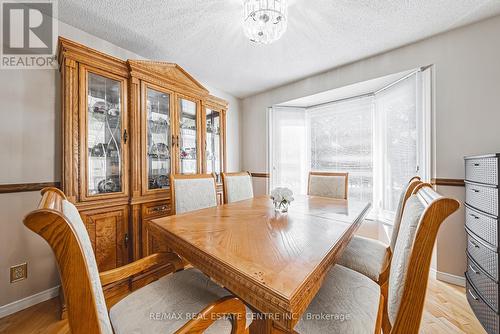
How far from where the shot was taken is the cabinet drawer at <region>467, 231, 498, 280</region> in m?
1.30

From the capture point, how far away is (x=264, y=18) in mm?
1335

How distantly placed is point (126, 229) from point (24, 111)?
119cm

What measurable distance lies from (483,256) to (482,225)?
0.71ft

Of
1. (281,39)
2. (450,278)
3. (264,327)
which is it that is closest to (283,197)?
(264,327)

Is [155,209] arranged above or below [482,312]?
above

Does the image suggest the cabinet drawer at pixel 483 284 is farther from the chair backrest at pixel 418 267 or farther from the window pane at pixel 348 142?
the chair backrest at pixel 418 267

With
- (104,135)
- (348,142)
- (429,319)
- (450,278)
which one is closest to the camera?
(429,319)

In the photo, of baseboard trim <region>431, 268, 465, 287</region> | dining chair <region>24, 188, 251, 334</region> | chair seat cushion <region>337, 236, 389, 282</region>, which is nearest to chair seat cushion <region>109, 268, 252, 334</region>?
dining chair <region>24, 188, 251, 334</region>

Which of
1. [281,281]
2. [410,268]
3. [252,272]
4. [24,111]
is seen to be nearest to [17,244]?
[24,111]

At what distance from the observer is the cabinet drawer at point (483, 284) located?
1.28m

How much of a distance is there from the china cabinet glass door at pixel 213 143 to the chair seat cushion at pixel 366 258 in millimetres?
1794

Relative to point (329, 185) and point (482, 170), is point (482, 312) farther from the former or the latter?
point (329, 185)

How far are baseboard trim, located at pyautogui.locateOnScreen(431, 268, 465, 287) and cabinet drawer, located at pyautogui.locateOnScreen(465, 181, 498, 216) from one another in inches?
28.4

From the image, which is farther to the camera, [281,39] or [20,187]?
[281,39]
